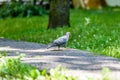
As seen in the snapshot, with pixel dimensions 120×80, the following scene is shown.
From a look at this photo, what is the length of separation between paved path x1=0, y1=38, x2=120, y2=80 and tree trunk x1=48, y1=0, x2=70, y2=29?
5.39 m

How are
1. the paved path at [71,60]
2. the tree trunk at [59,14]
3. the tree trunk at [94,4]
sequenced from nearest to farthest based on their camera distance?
the paved path at [71,60] → the tree trunk at [59,14] → the tree trunk at [94,4]

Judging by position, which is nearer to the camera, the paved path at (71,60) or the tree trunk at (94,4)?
the paved path at (71,60)

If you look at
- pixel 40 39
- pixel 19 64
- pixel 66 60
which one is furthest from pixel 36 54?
pixel 40 39

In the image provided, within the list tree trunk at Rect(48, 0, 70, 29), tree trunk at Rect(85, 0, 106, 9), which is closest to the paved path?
tree trunk at Rect(48, 0, 70, 29)

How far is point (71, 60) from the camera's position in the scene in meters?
8.17

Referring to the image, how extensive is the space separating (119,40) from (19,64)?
14.5ft

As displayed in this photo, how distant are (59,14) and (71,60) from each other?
7.82 m

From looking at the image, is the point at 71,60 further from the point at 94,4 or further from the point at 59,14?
the point at 94,4

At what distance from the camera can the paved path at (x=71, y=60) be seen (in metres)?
7.12

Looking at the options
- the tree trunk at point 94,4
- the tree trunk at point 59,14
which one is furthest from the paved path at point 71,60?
the tree trunk at point 94,4

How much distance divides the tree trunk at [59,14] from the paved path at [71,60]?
212 inches

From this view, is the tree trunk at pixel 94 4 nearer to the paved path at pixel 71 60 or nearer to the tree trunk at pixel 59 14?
the tree trunk at pixel 59 14

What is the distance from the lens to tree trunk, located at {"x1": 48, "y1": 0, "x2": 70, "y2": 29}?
15852 millimetres

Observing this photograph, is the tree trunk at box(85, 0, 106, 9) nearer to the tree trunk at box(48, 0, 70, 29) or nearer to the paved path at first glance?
the tree trunk at box(48, 0, 70, 29)
